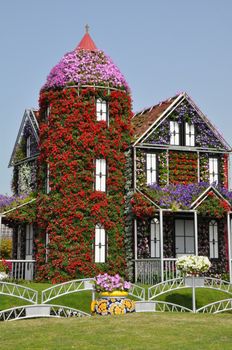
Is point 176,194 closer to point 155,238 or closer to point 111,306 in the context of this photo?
point 155,238

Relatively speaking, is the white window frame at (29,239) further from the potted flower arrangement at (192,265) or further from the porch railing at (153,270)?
the potted flower arrangement at (192,265)

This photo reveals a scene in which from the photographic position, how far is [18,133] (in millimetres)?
35438

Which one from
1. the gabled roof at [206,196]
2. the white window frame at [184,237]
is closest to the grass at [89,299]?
the gabled roof at [206,196]

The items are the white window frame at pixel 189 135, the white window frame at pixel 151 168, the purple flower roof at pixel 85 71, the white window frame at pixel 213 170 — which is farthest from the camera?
the white window frame at pixel 213 170

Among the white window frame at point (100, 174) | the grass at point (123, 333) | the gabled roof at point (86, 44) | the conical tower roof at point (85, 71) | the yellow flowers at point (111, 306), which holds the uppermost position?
the gabled roof at point (86, 44)

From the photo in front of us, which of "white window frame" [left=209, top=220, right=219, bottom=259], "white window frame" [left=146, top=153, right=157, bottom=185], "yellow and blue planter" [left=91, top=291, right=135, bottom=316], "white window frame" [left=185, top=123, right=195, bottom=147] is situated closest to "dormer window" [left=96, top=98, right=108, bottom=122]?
"white window frame" [left=146, top=153, right=157, bottom=185]

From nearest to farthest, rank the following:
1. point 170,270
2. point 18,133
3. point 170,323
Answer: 1. point 170,323
2. point 170,270
3. point 18,133

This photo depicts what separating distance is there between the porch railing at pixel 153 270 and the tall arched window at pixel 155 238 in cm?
68

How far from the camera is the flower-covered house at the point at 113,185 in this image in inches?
1107

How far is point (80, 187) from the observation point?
1115 inches

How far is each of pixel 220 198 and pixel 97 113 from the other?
7.09 meters

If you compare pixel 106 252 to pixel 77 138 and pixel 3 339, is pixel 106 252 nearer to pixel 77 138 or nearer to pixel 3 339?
pixel 77 138

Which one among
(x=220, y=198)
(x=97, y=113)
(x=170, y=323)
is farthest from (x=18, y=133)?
(x=170, y=323)

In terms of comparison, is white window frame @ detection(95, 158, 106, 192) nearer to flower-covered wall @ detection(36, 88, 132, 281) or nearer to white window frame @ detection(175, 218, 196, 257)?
flower-covered wall @ detection(36, 88, 132, 281)
